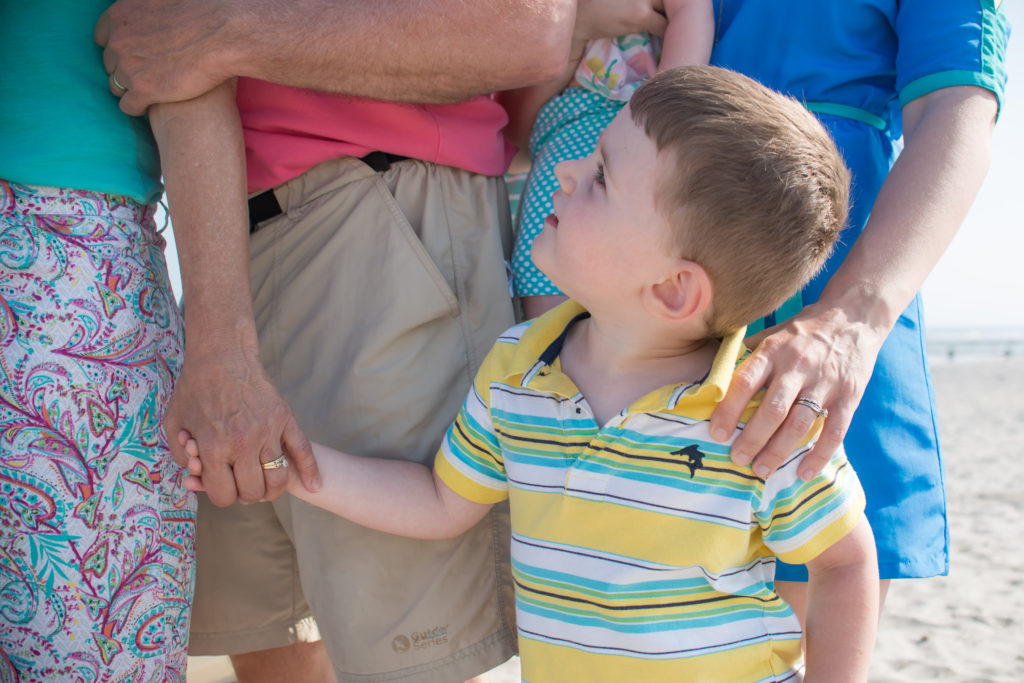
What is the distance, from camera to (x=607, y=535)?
1.37 m

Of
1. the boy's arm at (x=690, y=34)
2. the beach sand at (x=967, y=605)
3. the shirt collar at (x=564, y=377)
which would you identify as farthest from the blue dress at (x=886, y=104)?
the beach sand at (x=967, y=605)

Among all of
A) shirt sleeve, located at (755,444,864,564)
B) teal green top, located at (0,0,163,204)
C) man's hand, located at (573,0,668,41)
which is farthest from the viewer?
man's hand, located at (573,0,668,41)

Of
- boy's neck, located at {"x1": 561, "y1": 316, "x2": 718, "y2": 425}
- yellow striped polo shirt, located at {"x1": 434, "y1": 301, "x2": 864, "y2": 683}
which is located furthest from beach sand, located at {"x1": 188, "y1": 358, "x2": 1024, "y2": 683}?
boy's neck, located at {"x1": 561, "y1": 316, "x2": 718, "y2": 425}

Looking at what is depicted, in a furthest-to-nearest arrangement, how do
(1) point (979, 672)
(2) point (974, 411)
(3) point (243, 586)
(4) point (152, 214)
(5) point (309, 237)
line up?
Result: (2) point (974, 411) → (1) point (979, 672) → (3) point (243, 586) → (5) point (309, 237) → (4) point (152, 214)

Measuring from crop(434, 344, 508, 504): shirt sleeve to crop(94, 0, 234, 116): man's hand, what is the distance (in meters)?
0.81

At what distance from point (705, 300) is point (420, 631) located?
101cm

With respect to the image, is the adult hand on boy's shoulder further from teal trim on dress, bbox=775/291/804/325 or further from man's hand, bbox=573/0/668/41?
man's hand, bbox=573/0/668/41

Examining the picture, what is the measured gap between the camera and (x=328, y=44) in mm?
1641

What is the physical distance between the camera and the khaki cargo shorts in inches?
71.8

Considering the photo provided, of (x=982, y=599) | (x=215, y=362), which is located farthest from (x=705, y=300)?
(x=982, y=599)

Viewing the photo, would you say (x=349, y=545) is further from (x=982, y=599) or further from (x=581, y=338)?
(x=982, y=599)

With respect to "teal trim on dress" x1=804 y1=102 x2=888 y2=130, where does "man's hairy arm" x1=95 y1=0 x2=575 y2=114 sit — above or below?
above

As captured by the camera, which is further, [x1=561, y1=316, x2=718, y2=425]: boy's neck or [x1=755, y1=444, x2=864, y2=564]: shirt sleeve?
[x1=561, y1=316, x2=718, y2=425]: boy's neck

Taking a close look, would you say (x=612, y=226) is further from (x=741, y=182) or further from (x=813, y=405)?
(x=813, y=405)
